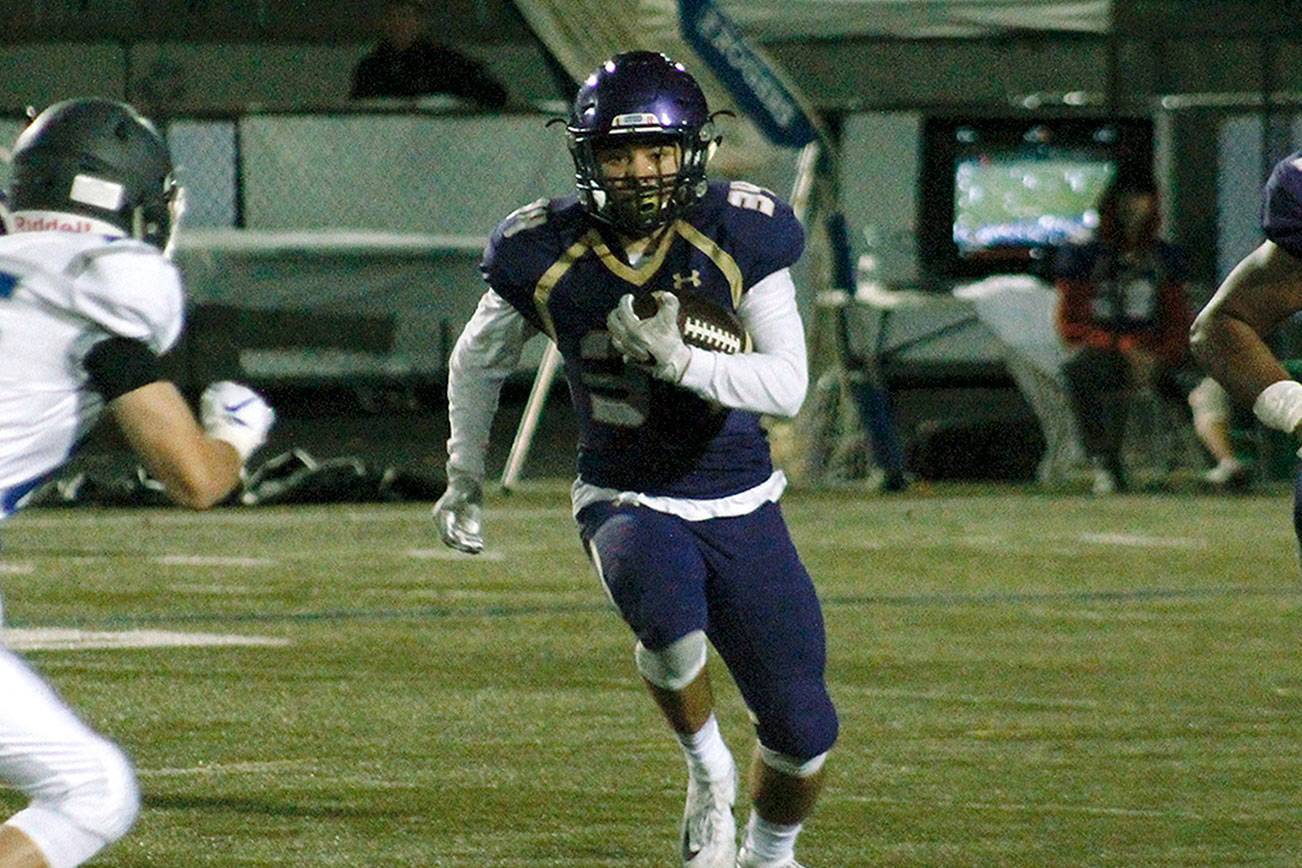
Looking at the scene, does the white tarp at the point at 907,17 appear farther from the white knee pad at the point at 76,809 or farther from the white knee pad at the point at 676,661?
the white knee pad at the point at 76,809

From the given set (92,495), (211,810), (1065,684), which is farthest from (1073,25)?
(211,810)

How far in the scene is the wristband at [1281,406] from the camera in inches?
197

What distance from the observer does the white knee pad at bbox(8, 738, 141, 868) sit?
3773 mm

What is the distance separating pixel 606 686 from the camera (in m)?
7.61

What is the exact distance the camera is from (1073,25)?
13500 millimetres

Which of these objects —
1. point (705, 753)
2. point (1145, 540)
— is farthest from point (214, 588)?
point (705, 753)

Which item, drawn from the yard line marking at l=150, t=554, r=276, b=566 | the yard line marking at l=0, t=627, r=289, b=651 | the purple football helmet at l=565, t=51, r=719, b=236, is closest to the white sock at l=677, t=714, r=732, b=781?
the purple football helmet at l=565, t=51, r=719, b=236

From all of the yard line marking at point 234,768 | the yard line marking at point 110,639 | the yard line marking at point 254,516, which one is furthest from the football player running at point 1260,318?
the yard line marking at point 254,516

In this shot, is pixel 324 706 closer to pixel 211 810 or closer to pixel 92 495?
pixel 211 810

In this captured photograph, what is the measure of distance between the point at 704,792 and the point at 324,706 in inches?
89.0

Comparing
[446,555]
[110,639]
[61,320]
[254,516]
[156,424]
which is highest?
[61,320]

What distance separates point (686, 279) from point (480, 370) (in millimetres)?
493

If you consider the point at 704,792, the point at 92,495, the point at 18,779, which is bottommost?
the point at 92,495

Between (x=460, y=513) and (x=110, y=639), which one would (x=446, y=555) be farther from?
(x=460, y=513)
